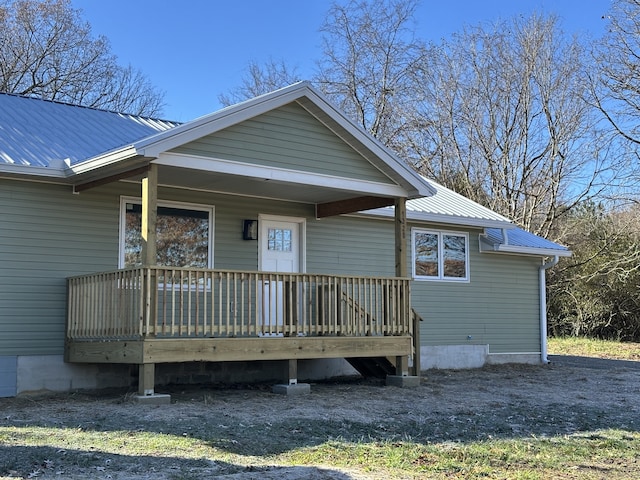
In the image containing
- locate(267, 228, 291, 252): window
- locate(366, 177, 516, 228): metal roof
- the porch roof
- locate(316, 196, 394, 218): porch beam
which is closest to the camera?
the porch roof

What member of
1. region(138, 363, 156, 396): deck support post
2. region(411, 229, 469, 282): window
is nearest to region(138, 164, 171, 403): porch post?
region(138, 363, 156, 396): deck support post

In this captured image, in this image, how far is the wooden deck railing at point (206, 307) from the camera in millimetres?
9704

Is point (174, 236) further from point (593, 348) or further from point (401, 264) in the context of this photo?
point (593, 348)

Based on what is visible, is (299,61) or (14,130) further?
(299,61)

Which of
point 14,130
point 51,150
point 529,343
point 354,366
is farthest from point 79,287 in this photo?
point 529,343

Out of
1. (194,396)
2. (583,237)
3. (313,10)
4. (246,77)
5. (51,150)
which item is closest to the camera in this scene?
(194,396)

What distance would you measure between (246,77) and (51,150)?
833 inches

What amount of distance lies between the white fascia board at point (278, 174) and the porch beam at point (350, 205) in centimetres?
49

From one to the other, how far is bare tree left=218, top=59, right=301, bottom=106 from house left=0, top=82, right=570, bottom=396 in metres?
17.1

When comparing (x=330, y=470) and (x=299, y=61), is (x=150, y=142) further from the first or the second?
(x=299, y=61)

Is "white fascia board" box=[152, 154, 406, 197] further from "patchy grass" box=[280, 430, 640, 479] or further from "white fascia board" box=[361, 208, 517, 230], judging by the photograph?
"patchy grass" box=[280, 430, 640, 479]

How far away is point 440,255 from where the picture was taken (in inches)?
619

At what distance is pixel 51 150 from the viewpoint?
447 inches

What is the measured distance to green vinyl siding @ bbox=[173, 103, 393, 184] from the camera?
34.5 feet
